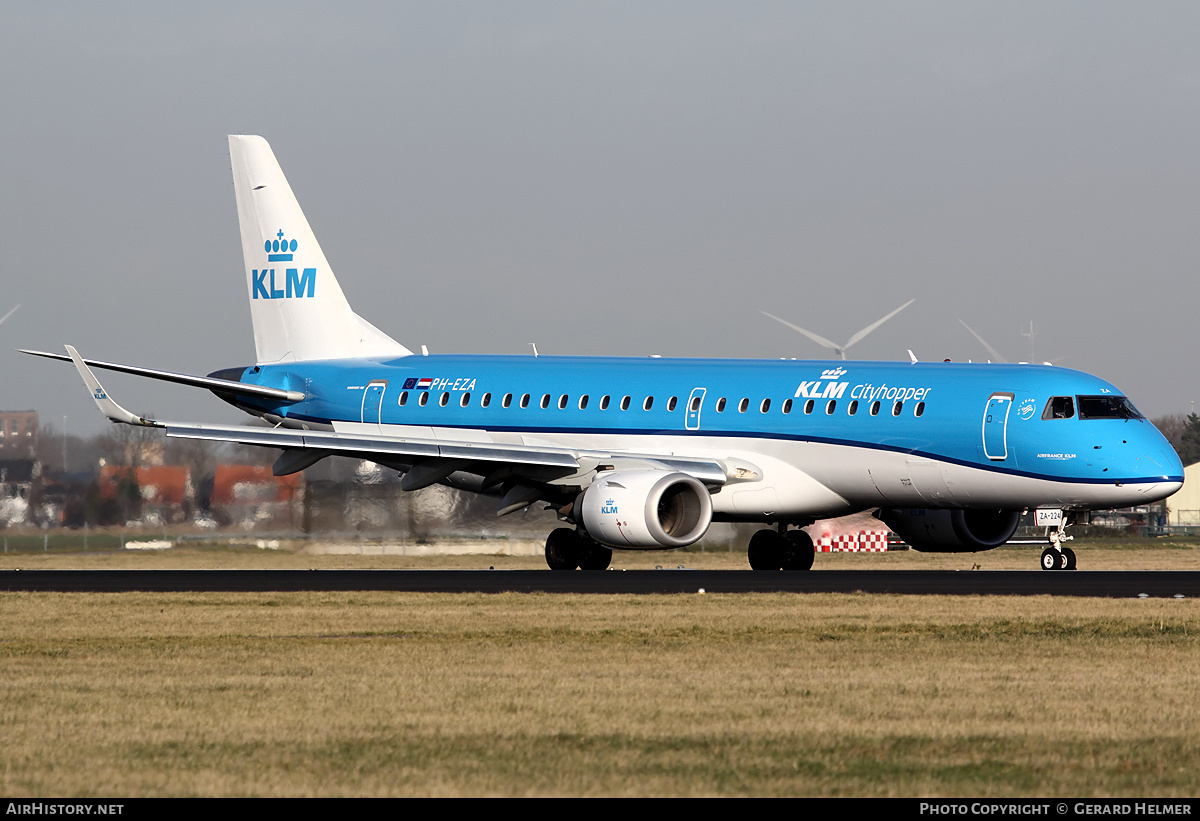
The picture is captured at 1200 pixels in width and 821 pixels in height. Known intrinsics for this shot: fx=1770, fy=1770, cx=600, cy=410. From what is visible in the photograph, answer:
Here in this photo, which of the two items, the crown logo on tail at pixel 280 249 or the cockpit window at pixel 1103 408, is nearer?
the cockpit window at pixel 1103 408

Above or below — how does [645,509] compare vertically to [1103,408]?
below

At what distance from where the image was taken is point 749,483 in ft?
111

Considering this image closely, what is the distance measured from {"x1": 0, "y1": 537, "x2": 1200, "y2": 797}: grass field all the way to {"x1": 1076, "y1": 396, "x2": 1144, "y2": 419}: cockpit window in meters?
9.03

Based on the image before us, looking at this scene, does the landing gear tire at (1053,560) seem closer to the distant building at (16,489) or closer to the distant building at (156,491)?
the distant building at (156,491)

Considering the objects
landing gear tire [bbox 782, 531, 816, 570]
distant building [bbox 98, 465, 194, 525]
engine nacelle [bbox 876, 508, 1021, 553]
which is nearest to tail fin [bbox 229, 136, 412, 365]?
distant building [bbox 98, 465, 194, 525]

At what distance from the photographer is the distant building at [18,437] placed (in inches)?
1780

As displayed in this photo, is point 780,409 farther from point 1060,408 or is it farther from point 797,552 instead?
point 1060,408

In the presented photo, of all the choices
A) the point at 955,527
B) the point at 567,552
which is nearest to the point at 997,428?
the point at 955,527

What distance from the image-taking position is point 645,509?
104ft

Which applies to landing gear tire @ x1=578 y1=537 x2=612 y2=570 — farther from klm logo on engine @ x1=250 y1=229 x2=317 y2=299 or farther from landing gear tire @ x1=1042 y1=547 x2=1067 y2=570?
klm logo on engine @ x1=250 y1=229 x2=317 y2=299

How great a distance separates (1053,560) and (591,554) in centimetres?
896

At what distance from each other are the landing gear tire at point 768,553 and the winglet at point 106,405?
12.4 metres

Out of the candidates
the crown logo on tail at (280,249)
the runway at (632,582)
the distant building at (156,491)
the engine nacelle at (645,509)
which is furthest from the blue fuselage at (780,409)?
the distant building at (156,491)
